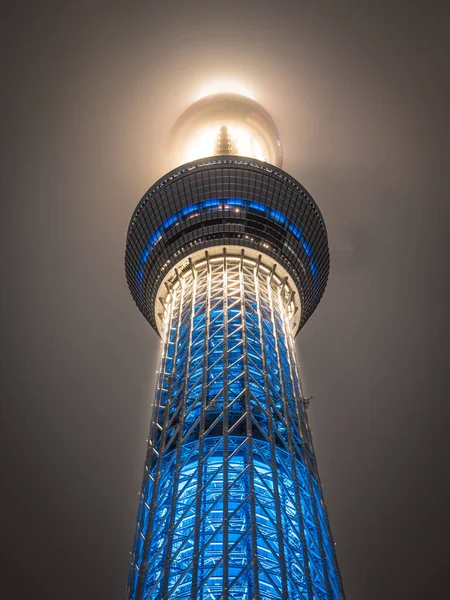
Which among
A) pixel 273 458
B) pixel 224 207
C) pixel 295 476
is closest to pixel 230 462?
A: pixel 273 458

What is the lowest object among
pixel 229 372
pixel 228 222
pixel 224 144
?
pixel 229 372

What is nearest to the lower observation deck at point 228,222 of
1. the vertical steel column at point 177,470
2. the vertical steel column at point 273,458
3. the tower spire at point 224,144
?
the vertical steel column at point 177,470

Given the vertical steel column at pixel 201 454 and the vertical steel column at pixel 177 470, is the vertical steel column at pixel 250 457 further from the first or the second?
the vertical steel column at pixel 177 470

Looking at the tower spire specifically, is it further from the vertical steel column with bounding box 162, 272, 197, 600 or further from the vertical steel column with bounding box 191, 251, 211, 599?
the vertical steel column with bounding box 162, 272, 197, 600

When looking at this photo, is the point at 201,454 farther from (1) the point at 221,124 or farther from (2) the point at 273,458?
(1) the point at 221,124

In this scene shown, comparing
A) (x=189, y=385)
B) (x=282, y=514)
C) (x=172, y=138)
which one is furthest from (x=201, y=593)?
(x=172, y=138)
